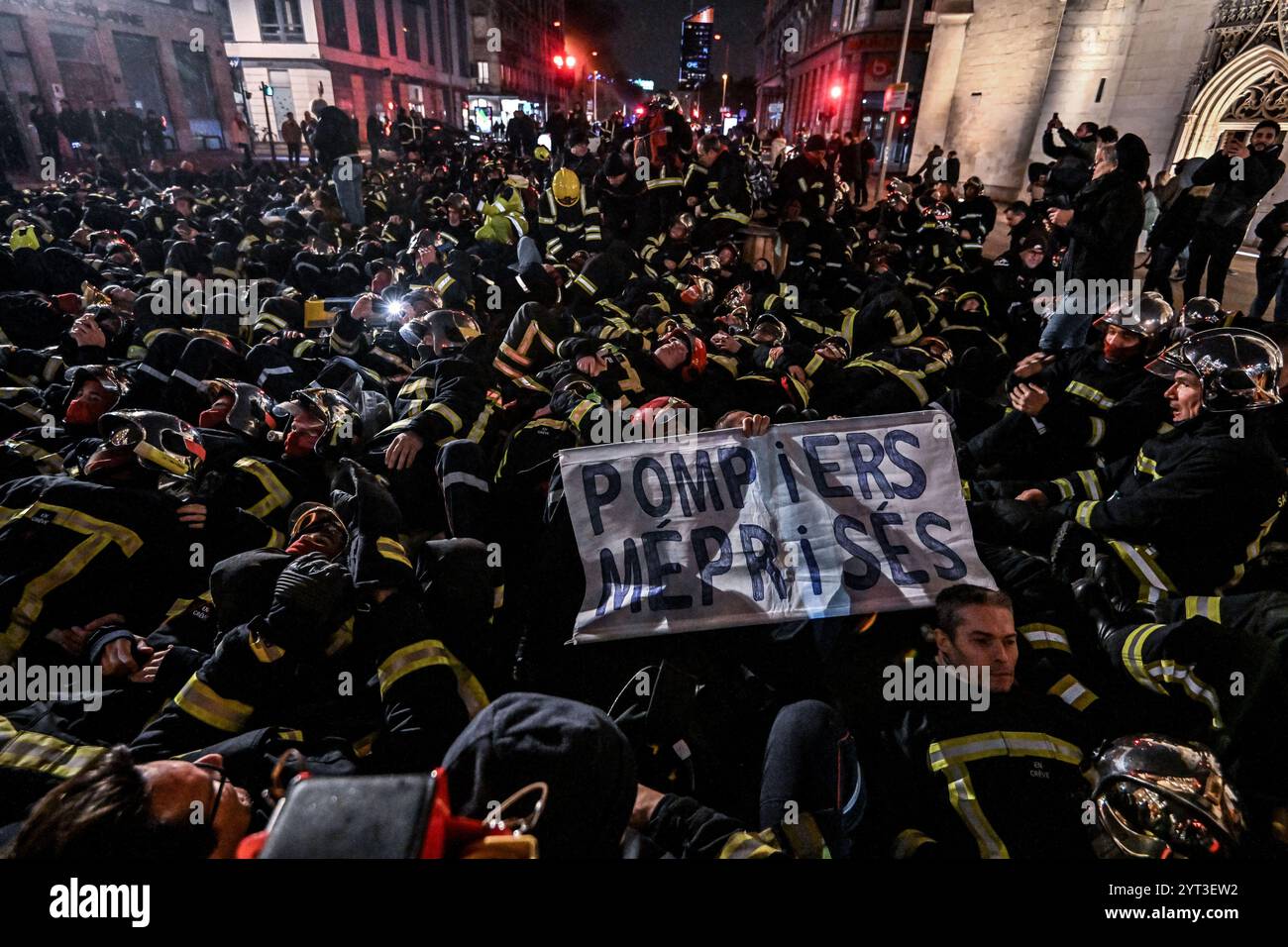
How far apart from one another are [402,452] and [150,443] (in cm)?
135

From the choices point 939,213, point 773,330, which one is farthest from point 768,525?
point 939,213

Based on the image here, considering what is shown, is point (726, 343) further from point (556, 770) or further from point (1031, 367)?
point (556, 770)

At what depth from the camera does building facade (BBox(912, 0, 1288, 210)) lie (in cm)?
1259

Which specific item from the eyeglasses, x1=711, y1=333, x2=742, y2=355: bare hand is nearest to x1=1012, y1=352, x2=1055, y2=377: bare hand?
x1=711, y1=333, x2=742, y2=355: bare hand

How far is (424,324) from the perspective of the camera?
581 cm

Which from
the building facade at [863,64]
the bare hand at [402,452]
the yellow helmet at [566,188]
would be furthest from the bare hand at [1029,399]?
the building facade at [863,64]

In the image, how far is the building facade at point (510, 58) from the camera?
175ft

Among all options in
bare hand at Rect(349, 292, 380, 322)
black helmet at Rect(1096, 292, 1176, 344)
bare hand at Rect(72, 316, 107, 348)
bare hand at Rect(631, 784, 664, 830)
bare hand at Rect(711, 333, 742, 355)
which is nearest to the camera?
bare hand at Rect(631, 784, 664, 830)

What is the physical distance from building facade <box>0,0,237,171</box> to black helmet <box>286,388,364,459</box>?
24.6 m

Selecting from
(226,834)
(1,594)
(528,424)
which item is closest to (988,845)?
(226,834)

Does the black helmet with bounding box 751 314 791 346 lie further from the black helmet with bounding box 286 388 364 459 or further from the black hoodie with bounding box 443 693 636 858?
the black hoodie with bounding box 443 693 636 858

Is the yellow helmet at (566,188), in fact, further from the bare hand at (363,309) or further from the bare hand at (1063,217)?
the bare hand at (1063,217)

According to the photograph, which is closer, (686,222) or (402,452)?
(402,452)

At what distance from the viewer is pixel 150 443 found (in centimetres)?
332
